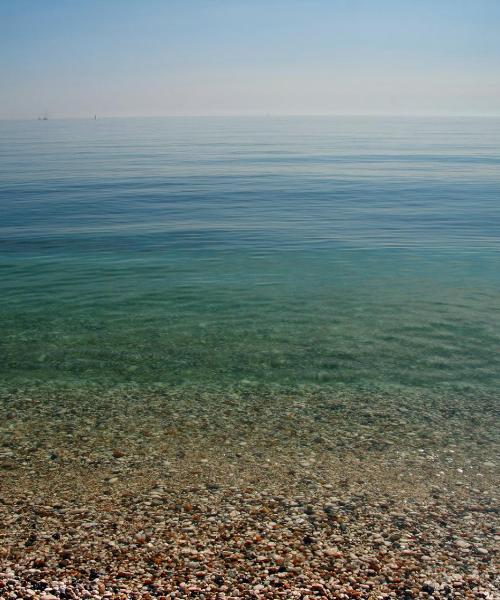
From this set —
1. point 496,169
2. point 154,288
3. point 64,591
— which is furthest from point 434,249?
point 496,169

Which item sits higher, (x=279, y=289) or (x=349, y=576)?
(x=279, y=289)

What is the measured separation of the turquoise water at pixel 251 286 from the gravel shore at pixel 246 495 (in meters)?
1.18

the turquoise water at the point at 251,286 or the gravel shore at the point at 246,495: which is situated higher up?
the turquoise water at the point at 251,286

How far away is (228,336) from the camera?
12602 mm

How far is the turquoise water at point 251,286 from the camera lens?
11047 mm

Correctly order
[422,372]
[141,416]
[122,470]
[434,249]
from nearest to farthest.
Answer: [122,470] → [141,416] → [422,372] → [434,249]

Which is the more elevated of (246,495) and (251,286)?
(251,286)

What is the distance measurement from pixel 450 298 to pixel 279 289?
4264mm

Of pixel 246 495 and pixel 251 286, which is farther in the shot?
pixel 251 286

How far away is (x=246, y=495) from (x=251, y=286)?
383 inches

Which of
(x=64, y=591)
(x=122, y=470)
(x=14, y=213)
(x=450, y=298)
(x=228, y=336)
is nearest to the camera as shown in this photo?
(x=64, y=591)

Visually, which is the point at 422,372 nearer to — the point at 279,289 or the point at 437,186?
the point at 279,289

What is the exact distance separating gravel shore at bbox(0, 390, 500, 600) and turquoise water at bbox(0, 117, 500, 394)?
3.88ft

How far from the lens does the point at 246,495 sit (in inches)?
276
